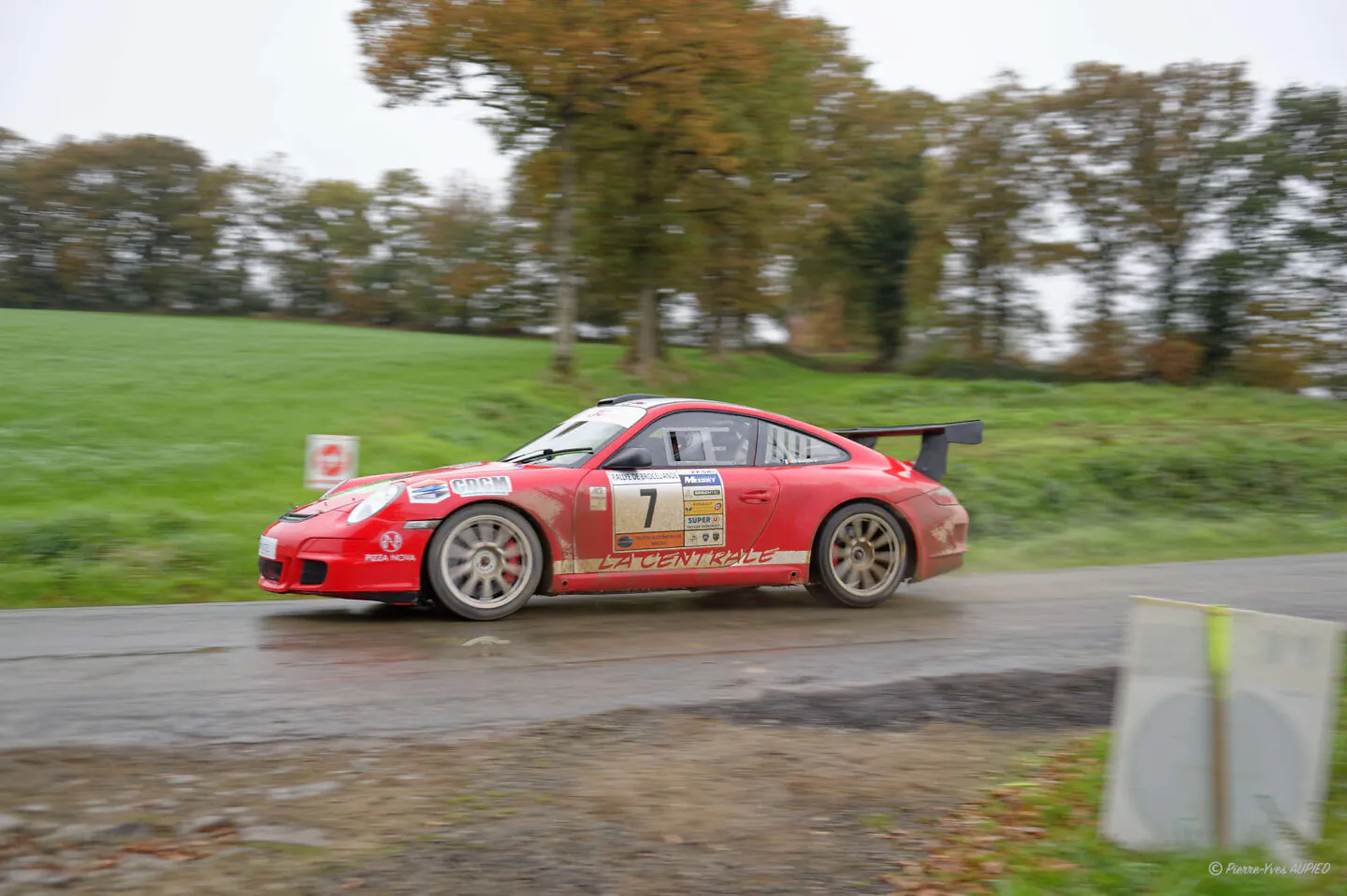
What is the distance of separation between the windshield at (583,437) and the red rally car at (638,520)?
17 millimetres

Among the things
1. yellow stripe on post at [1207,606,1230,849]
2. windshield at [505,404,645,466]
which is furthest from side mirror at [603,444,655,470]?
yellow stripe on post at [1207,606,1230,849]

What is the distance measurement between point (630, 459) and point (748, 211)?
2339cm

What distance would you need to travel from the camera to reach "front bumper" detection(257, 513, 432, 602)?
704 centimetres

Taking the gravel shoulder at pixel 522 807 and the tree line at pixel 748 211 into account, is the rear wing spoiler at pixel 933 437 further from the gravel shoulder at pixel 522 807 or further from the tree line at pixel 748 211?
the tree line at pixel 748 211

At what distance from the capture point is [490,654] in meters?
6.36

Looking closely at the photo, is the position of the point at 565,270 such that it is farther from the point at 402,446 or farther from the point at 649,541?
the point at 649,541

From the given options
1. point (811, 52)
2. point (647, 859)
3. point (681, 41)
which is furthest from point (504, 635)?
point (811, 52)

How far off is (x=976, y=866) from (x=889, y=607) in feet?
17.1

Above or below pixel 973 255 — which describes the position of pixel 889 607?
below

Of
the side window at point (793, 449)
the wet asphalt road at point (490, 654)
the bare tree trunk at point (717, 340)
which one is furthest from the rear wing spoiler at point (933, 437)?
the bare tree trunk at point (717, 340)

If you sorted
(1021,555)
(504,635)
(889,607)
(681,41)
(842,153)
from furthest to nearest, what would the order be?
(842,153), (681,41), (1021,555), (889,607), (504,635)

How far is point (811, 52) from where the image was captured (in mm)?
31906

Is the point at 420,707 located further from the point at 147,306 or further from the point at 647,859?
the point at 147,306

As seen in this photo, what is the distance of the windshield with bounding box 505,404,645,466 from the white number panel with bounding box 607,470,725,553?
1.08ft
